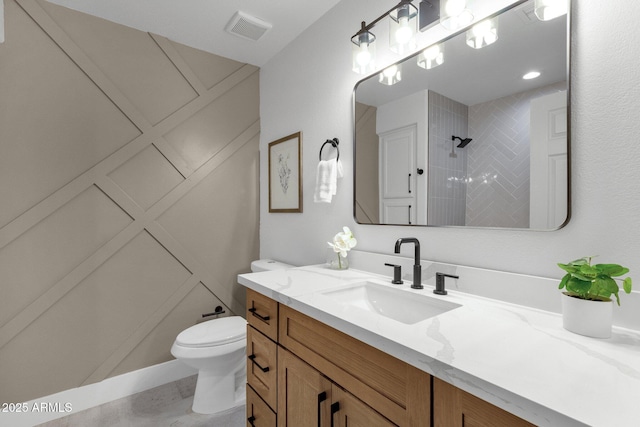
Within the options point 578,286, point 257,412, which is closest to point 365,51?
point 578,286

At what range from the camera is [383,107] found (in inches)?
61.1

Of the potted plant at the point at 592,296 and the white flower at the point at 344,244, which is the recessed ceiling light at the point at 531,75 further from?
the white flower at the point at 344,244

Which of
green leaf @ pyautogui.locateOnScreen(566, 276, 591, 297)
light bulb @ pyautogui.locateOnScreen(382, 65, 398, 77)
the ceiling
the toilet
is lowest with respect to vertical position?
the toilet

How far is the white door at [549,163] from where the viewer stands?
3.17 ft

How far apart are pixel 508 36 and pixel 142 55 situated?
7.50ft

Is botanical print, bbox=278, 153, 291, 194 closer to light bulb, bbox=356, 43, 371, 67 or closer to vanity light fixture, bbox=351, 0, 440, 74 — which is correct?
light bulb, bbox=356, 43, 371, 67

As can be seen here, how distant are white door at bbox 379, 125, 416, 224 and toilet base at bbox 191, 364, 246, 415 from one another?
1.45m

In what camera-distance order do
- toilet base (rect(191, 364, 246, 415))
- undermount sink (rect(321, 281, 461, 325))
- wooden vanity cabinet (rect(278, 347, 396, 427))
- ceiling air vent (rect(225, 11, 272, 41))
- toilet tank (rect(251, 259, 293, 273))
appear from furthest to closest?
1. toilet tank (rect(251, 259, 293, 273))
2. ceiling air vent (rect(225, 11, 272, 41))
3. toilet base (rect(191, 364, 246, 415))
4. undermount sink (rect(321, 281, 461, 325))
5. wooden vanity cabinet (rect(278, 347, 396, 427))

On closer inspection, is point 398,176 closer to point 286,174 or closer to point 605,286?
point 605,286

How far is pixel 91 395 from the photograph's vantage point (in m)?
1.94

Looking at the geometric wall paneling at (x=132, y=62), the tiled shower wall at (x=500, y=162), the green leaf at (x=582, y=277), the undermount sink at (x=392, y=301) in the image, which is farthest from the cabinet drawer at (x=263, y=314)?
the geometric wall paneling at (x=132, y=62)

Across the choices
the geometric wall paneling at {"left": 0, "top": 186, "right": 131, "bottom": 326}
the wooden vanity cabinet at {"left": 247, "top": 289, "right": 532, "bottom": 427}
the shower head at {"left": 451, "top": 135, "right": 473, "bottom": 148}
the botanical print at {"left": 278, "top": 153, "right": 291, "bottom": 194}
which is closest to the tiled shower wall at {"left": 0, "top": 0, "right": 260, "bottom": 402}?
the geometric wall paneling at {"left": 0, "top": 186, "right": 131, "bottom": 326}

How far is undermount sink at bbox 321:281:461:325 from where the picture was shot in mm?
1123

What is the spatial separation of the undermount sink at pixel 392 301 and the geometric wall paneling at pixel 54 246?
1.68m
